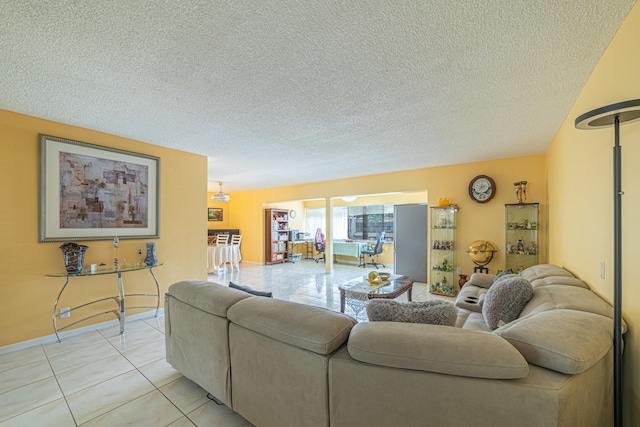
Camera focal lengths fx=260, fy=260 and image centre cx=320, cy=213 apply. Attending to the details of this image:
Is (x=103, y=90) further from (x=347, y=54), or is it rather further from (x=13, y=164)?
(x=347, y=54)

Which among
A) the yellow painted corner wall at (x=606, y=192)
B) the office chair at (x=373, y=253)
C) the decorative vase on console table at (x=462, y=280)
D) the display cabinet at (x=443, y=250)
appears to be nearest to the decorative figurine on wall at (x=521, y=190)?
the display cabinet at (x=443, y=250)

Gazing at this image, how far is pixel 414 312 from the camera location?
4.80ft

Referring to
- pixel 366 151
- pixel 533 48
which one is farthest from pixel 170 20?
pixel 366 151

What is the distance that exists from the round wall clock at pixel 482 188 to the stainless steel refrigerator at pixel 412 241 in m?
1.19

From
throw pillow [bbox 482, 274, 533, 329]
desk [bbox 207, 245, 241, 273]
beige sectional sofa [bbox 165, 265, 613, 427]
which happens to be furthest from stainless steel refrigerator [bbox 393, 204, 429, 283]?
desk [bbox 207, 245, 241, 273]

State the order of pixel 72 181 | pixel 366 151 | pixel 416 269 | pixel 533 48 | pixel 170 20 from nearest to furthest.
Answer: pixel 170 20 → pixel 533 48 → pixel 72 181 → pixel 366 151 → pixel 416 269

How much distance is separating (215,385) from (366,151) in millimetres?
3363

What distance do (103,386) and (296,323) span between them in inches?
76.0

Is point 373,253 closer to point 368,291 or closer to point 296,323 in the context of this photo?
point 368,291

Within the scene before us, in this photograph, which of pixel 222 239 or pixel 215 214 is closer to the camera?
pixel 222 239

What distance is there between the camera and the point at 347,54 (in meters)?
1.70

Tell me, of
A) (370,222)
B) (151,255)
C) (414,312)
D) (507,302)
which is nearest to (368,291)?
(507,302)

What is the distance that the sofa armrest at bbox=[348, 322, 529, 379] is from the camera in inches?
38.9

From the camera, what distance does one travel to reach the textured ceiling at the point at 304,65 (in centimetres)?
138
